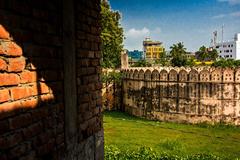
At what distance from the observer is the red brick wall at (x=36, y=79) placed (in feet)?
8.53

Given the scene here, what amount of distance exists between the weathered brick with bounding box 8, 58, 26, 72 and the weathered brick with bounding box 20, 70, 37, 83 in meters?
0.05

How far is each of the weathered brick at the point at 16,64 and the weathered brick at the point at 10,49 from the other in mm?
45

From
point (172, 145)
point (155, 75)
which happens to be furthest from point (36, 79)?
point (155, 75)

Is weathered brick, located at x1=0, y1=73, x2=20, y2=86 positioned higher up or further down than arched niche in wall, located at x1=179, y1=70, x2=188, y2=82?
higher up

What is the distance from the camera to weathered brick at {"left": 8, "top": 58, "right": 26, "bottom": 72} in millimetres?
2643

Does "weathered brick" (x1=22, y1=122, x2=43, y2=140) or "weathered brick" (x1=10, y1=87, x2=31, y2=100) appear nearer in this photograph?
"weathered brick" (x1=10, y1=87, x2=31, y2=100)

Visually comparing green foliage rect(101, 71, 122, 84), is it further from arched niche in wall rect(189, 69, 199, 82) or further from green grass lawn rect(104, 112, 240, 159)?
arched niche in wall rect(189, 69, 199, 82)

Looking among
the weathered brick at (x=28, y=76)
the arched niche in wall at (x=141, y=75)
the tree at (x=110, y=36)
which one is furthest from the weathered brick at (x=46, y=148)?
the tree at (x=110, y=36)

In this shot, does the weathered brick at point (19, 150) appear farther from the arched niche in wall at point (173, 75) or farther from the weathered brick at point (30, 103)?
the arched niche in wall at point (173, 75)

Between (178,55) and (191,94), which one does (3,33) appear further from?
(178,55)

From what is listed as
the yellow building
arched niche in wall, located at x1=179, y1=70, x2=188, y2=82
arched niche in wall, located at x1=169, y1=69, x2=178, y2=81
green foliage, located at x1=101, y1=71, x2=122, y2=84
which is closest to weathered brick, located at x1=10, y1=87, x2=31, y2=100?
arched niche in wall, located at x1=179, y1=70, x2=188, y2=82

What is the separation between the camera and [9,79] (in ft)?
8.59

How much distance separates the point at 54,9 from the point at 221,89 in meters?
17.6

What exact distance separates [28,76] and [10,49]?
1.00 ft
